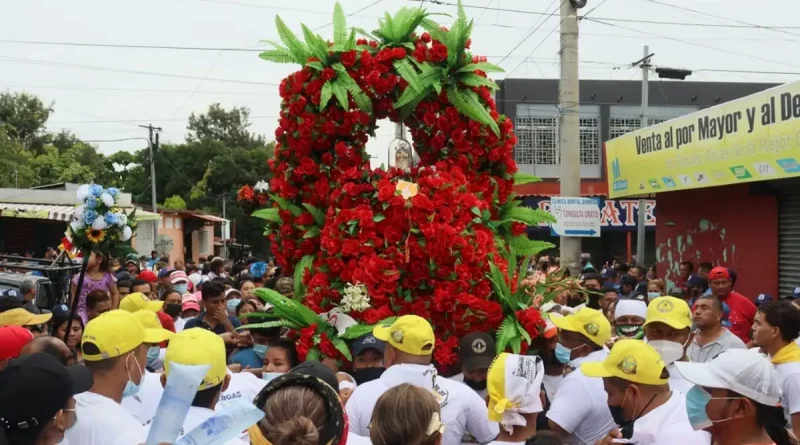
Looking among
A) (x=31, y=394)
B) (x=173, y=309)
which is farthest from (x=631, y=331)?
(x=173, y=309)

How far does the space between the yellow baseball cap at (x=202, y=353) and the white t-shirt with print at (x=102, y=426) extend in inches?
10.4

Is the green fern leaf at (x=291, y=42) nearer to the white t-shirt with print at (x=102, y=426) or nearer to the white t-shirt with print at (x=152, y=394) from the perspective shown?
the white t-shirt with print at (x=152, y=394)

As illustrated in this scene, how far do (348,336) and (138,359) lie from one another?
153 centimetres

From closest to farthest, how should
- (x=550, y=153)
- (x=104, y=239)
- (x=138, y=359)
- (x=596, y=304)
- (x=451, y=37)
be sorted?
(x=138, y=359)
(x=451, y=37)
(x=104, y=239)
(x=596, y=304)
(x=550, y=153)

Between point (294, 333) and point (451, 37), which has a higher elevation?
point (451, 37)

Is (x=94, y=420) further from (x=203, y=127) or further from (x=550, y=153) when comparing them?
(x=203, y=127)

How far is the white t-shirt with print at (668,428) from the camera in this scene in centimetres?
345

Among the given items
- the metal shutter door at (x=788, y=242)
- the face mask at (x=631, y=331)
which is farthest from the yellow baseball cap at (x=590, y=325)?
the metal shutter door at (x=788, y=242)

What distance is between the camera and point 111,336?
11.7 ft

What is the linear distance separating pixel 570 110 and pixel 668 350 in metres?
8.66

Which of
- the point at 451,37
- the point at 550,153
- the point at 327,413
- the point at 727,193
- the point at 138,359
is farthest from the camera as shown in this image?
the point at 550,153

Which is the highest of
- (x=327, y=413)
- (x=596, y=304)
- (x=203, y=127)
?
(x=203, y=127)

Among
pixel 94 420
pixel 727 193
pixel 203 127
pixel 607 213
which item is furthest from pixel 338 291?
pixel 203 127

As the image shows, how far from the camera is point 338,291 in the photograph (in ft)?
16.8
